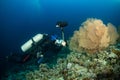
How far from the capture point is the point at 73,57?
306 inches

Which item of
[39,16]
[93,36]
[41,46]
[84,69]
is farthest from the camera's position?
[39,16]

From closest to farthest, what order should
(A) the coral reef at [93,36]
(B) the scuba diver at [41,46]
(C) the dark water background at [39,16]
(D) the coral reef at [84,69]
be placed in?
1. (D) the coral reef at [84,69]
2. (A) the coral reef at [93,36]
3. (B) the scuba diver at [41,46]
4. (C) the dark water background at [39,16]

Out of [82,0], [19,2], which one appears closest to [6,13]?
[19,2]

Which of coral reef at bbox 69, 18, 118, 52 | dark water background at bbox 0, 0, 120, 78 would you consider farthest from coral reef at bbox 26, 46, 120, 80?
dark water background at bbox 0, 0, 120, 78

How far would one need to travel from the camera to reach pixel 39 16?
199 feet

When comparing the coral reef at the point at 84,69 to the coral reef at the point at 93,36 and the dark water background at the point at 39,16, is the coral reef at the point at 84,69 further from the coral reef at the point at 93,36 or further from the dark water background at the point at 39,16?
the dark water background at the point at 39,16

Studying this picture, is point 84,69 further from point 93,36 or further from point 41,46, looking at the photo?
point 41,46

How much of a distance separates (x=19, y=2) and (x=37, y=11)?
50.2 ft

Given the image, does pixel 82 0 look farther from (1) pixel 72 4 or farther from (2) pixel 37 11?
(2) pixel 37 11

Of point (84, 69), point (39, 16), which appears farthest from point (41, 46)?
point (39, 16)

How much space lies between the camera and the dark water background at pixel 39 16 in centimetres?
3553

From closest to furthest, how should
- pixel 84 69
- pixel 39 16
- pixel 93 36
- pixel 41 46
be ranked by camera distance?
pixel 84 69
pixel 93 36
pixel 41 46
pixel 39 16

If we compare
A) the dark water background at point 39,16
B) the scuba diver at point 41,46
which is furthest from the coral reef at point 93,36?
the dark water background at point 39,16

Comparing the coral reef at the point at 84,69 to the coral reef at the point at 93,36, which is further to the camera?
the coral reef at the point at 93,36
